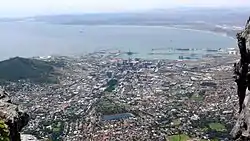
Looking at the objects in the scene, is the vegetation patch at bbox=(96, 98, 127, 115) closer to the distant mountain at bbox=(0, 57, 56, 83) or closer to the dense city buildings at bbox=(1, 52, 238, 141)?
the dense city buildings at bbox=(1, 52, 238, 141)

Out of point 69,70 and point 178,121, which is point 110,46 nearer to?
point 69,70

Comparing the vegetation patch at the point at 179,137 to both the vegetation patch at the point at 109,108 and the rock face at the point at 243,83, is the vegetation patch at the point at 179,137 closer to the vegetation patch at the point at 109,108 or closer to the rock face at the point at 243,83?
the vegetation patch at the point at 109,108

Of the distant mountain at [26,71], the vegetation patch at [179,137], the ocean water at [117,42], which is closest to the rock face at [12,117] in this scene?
the vegetation patch at [179,137]

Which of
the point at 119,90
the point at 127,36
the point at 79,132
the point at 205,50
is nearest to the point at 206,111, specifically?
the point at 79,132

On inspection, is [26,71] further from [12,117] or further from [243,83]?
[243,83]

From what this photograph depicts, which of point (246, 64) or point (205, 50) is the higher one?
point (246, 64)

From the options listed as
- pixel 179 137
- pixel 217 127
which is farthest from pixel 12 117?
pixel 217 127
